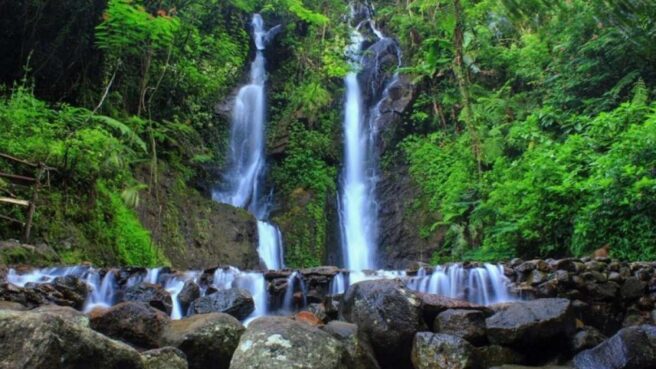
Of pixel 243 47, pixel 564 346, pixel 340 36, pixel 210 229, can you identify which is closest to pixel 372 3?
pixel 340 36

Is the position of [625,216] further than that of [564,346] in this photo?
Yes

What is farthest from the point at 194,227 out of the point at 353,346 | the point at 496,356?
the point at 496,356

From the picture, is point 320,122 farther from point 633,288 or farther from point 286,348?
point 286,348

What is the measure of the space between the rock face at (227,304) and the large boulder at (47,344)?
10.1 ft

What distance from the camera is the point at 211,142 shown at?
16.9m

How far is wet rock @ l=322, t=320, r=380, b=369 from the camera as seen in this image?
5.11 m

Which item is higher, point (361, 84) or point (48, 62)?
point (361, 84)

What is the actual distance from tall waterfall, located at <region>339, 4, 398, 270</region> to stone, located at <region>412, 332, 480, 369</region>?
373 inches

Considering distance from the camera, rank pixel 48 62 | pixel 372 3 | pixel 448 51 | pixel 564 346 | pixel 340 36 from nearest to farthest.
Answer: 1. pixel 564 346
2. pixel 48 62
3. pixel 448 51
4. pixel 340 36
5. pixel 372 3

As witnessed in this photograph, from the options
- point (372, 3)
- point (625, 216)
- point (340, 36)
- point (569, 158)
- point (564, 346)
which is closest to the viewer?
point (564, 346)

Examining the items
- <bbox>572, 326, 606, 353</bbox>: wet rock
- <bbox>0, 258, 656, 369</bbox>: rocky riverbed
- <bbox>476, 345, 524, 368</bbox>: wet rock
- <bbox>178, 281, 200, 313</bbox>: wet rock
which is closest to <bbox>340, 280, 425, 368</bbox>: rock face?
<bbox>0, 258, 656, 369</bbox>: rocky riverbed

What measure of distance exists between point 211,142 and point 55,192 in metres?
7.42

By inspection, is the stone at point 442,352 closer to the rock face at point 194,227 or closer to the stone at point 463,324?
the stone at point 463,324

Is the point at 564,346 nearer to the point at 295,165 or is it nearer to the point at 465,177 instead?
the point at 465,177
